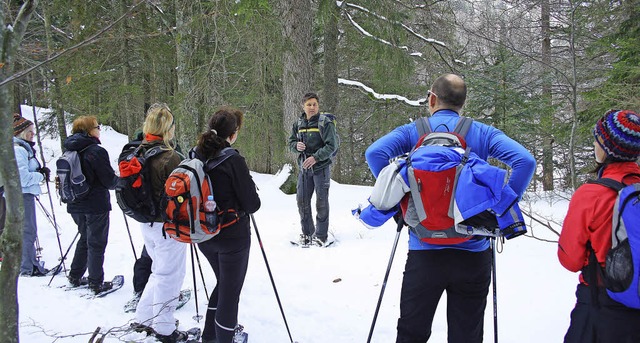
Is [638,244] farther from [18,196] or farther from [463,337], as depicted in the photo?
[18,196]

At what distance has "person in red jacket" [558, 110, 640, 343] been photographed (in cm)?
190

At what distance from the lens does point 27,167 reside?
189 inches

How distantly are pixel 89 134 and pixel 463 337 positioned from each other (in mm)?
3972

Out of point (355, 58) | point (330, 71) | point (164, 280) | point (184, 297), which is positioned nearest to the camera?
point (164, 280)

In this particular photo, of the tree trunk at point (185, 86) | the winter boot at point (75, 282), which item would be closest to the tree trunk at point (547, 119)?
the tree trunk at point (185, 86)

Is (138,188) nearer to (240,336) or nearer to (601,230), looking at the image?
(240,336)

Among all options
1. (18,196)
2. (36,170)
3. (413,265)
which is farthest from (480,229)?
(36,170)

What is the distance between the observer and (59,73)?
12.3 meters

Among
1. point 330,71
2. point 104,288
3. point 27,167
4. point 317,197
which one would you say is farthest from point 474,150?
point 330,71

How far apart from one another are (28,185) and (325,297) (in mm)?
3758

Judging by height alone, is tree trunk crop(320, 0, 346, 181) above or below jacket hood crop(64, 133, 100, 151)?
above

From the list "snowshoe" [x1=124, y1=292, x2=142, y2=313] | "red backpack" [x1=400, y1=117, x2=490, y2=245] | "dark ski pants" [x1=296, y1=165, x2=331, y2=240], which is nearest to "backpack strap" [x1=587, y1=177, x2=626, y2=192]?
"red backpack" [x1=400, y1=117, x2=490, y2=245]

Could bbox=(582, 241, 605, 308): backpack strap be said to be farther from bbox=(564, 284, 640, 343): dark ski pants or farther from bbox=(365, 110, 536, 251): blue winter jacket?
bbox=(365, 110, 536, 251): blue winter jacket

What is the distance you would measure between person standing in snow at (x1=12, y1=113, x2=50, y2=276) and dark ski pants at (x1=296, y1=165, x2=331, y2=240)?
3.25 metres
